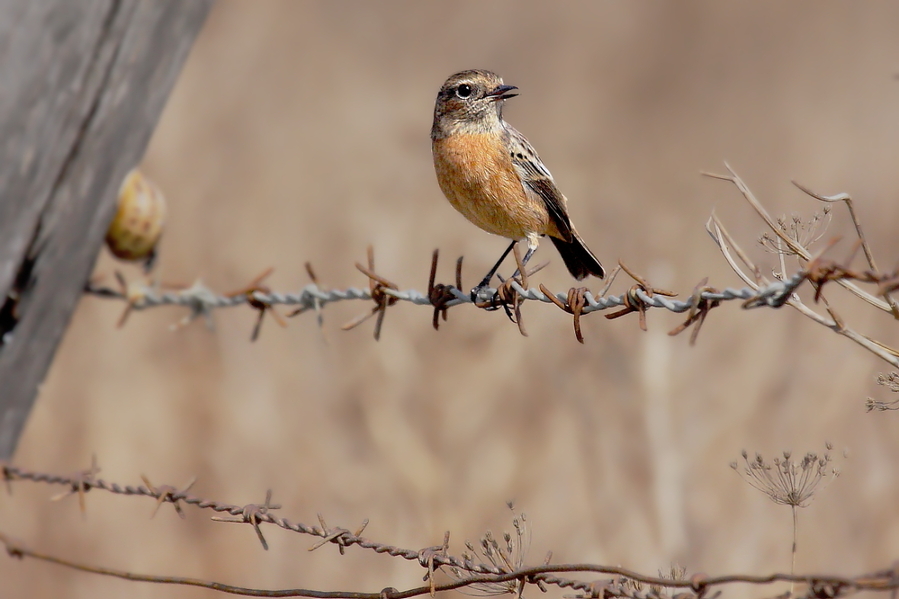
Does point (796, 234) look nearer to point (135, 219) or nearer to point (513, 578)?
point (513, 578)

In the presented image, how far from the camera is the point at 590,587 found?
2121 mm

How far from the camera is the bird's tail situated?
4.08 meters

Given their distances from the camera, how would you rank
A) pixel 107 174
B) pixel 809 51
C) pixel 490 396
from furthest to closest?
pixel 809 51 < pixel 490 396 < pixel 107 174

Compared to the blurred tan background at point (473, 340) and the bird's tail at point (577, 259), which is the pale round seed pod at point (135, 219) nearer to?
the bird's tail at point (577, 259)

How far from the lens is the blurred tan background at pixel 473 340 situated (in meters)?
5.42

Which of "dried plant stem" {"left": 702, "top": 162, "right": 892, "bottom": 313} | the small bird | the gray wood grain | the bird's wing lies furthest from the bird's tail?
the gray wood grain

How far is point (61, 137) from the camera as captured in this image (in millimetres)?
2820

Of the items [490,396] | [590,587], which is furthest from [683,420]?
[590,587]

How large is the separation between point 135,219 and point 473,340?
12.5 ft

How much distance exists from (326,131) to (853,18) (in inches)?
236

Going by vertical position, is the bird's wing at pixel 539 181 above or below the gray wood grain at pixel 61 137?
above

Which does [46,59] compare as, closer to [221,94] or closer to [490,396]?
[490,396]

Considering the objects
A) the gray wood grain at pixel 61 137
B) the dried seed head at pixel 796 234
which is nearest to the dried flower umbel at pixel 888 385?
the dried seed head at pixel 796 234

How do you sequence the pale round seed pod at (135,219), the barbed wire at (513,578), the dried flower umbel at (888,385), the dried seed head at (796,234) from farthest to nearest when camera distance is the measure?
1. the pale round seed pod at (135,219)
2. the dried seed head at (796,234)
3. the dried flower umbel at (888,385)
4. the barbed wire at (513,578)
